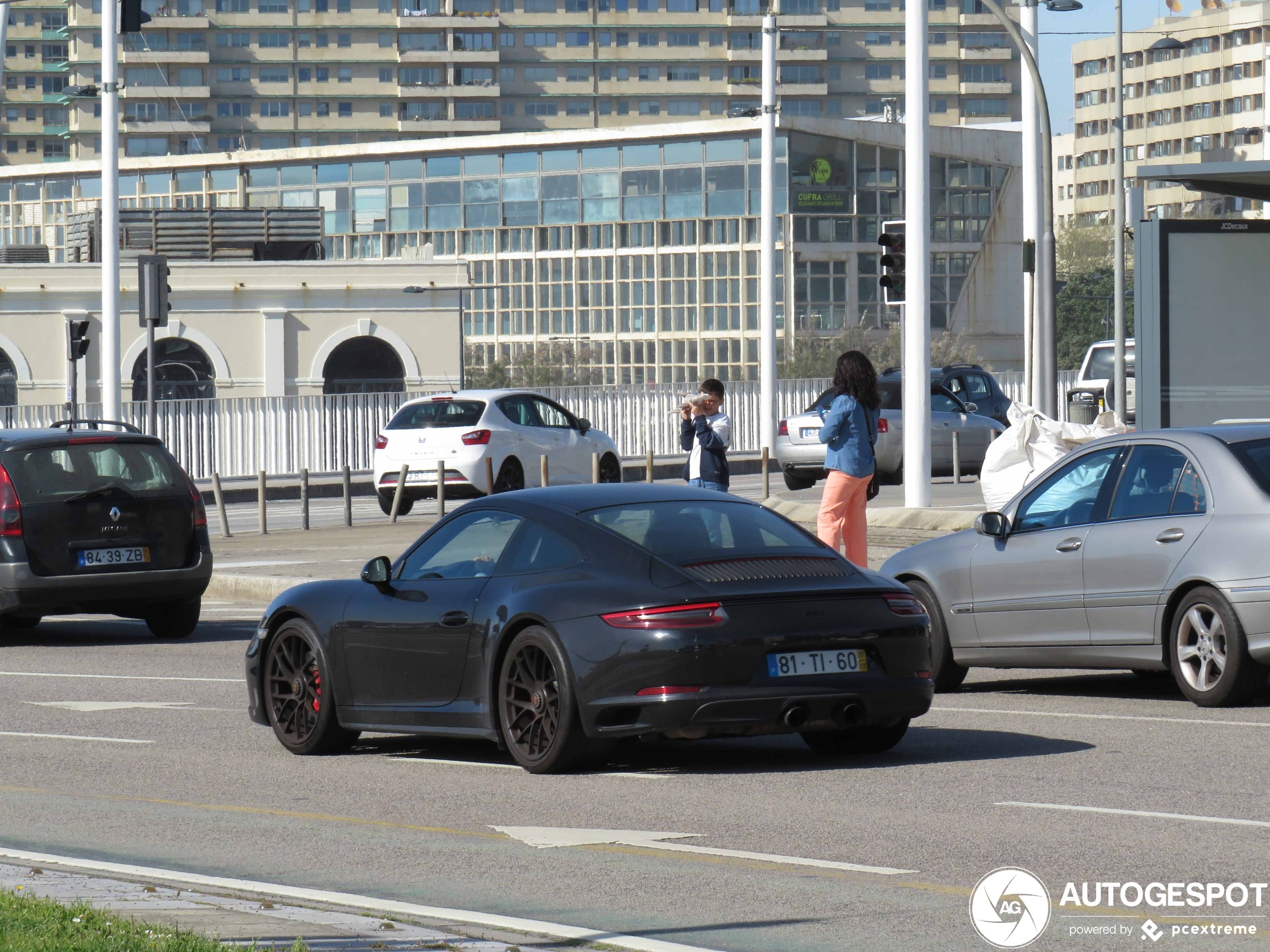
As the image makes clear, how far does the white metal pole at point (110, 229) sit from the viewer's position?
35.6 metres

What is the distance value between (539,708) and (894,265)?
15071mm

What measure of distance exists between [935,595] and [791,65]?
125280 mm

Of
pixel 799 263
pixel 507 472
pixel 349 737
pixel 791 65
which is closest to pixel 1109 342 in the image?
pixel 507 472

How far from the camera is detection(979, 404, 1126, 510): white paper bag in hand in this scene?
22078 millimetres

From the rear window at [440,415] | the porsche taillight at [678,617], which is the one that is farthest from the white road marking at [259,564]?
the porsche taillight at [678,617]

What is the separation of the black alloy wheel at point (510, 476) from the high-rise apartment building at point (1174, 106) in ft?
364

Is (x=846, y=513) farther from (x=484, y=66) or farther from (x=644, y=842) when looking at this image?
(x=484, y=66)

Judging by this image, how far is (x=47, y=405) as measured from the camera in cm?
4466

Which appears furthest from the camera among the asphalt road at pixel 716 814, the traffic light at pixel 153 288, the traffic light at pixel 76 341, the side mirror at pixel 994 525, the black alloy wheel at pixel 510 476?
the traffic light at pixel 76 341

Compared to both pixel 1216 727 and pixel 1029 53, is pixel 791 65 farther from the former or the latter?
pixel 1216 727

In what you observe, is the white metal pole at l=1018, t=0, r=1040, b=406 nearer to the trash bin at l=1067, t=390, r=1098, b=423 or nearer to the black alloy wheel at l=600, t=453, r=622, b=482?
the trash bin at l=1067, t=390, r=1098, b=423

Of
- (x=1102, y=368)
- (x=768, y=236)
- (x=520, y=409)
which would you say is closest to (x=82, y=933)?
(x=520, y=409)

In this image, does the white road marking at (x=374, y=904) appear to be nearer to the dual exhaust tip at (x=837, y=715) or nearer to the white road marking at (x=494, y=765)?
the white road marking at (x=494, y=765)

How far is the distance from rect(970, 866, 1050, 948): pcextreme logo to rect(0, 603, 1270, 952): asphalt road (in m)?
0.05
